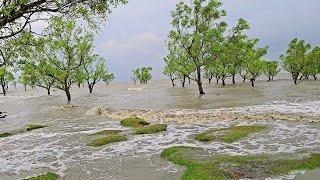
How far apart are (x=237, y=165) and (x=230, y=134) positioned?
25.5 ft

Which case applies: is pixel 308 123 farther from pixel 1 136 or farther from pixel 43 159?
pixel 1 136

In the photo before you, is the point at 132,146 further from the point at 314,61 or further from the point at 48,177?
the point at 314,61

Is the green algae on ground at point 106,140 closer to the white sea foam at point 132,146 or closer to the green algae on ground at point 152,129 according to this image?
the white sea foam at point 132,146

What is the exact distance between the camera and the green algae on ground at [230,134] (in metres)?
24.4

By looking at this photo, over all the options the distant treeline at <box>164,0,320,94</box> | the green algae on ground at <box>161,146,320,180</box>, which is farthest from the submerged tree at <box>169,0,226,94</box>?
the green algae on ground at <box>161,146,320,180</box>

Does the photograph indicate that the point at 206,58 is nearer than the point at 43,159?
No

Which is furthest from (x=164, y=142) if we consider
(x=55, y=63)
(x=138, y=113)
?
(x=55, y=63)

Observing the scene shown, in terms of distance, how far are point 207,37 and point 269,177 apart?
4487 centimetres

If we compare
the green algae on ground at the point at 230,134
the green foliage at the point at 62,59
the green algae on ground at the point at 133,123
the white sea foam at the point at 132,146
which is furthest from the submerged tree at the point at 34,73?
the green algae on ground at the point at 230,134

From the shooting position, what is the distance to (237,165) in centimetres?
1762

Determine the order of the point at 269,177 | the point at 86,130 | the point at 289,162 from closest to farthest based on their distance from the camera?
1. the point at 269,177
2. the point at 289,162
3. the point at 86,130

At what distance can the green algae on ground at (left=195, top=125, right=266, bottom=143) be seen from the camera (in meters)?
24.4

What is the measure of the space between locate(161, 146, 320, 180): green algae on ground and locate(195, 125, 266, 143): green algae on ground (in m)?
3.95

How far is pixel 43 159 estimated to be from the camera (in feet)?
75.8
